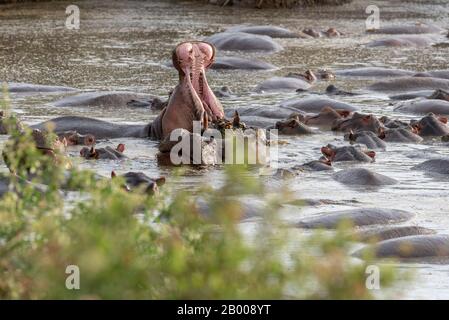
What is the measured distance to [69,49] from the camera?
14594 mm

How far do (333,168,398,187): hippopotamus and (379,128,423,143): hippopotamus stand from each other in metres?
1.57

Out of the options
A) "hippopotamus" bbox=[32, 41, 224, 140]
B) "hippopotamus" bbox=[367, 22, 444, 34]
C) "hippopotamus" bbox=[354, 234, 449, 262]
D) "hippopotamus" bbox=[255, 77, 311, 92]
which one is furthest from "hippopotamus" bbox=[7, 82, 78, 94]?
"hippopotamus" bbox=[367, 22, 444, 34]

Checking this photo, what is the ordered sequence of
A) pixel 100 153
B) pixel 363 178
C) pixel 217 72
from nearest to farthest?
pixel 363 178 → pixel 100 153 → pixel 217 72

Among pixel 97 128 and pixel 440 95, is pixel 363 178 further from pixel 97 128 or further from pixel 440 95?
pixel 440 95

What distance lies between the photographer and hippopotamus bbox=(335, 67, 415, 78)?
12906 millimetres

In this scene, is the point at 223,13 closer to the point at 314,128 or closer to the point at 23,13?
the point at 23,13

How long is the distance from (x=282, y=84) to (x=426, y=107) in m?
1.69

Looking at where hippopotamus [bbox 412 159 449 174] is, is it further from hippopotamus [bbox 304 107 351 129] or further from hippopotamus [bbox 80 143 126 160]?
hippopotamus [bbox 80 143 126 160]

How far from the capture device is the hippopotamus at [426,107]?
1059cm

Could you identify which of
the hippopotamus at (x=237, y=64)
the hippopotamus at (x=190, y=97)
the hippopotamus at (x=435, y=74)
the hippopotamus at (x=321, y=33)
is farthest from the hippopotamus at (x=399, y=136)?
the hippopotamus at (x=321, y=33)

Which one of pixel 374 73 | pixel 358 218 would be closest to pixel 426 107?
pixel 374 73

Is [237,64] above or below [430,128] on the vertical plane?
below

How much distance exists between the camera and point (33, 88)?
11266 millimetres
